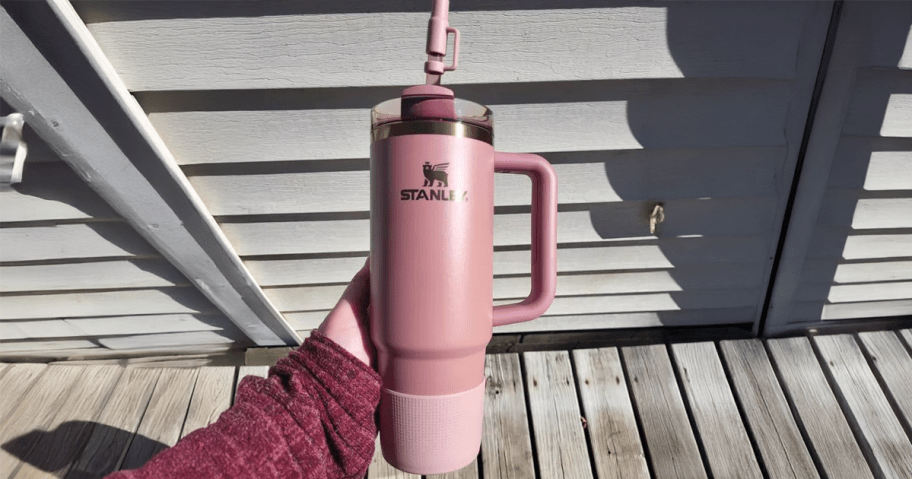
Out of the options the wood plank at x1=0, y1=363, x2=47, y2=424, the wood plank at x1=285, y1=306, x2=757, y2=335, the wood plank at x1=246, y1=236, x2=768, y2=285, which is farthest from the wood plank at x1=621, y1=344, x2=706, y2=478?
the wood plank at x1=0, y1=363, x2=47, y2=424

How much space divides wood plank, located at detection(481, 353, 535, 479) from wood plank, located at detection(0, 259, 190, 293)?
1.07 metres

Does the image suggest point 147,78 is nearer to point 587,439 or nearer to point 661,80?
point 661,80

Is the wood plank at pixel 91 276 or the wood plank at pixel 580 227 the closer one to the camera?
the wood plank at pixel 580 227

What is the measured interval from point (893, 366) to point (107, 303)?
108 inches

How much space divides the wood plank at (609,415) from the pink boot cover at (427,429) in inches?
34.6

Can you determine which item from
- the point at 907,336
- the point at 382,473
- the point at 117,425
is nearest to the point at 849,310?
the point at 907,336

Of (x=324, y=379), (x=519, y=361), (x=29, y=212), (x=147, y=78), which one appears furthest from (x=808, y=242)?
(x=29, y=212)

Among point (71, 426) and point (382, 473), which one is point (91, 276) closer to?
point (71, 426)

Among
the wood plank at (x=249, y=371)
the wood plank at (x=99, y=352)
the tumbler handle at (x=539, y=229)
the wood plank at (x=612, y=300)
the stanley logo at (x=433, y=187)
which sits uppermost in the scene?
the stanley logo at (x=433, y=187)

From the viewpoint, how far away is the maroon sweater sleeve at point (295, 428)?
656 mm

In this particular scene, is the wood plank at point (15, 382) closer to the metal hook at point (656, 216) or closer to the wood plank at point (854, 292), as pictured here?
the metal hook at point (656, 216)

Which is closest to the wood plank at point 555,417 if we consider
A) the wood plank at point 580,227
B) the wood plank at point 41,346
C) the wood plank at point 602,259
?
the wood plank at point 602,259

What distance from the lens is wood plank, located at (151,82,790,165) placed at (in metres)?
1.10

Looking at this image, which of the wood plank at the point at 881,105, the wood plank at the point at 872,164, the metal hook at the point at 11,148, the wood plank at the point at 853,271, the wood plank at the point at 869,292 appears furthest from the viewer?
the wood plank at the point at 869,292
